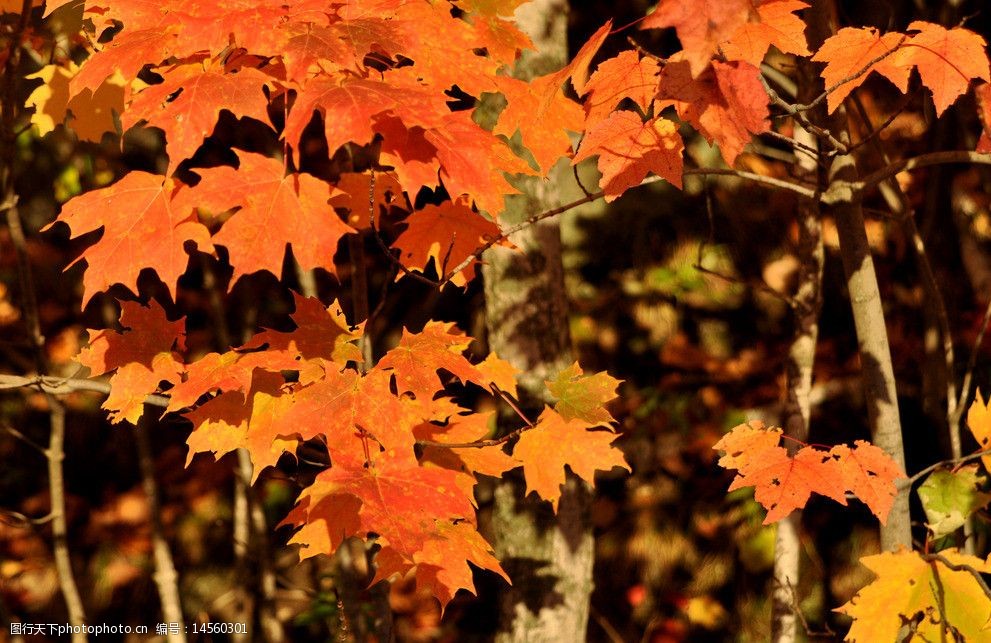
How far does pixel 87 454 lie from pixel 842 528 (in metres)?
3.30

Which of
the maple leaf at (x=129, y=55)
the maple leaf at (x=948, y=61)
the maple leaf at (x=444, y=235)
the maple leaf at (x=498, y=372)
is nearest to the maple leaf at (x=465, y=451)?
the maple leaf at (x=498, y=372)

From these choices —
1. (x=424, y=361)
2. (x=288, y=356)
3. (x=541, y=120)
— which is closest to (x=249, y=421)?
(x=288, y=356)

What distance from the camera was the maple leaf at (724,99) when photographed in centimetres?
171

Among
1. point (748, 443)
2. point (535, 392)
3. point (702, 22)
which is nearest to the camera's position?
point (702, 22)

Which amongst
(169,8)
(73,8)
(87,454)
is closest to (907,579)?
(169,8)

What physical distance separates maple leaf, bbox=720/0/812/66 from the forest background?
1601 millimetres

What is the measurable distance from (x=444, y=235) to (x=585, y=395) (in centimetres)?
56

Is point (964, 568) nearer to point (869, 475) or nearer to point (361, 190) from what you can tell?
point (869, 475)

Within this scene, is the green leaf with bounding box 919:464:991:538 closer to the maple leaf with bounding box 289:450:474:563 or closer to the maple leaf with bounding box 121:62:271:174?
the maple leaf with bounding box 289:450:474:563

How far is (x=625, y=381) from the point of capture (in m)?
4.18

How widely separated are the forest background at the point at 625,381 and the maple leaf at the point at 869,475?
1.27 meters

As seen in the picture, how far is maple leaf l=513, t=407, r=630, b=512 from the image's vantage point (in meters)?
2.19

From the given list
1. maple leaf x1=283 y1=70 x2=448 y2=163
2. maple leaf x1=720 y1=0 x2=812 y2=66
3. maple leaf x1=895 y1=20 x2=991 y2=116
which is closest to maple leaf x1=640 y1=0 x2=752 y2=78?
maple leaf x1=720 y1=0 x2=812 y2=66

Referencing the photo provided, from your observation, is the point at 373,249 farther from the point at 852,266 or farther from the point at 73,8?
the point at 852,266
